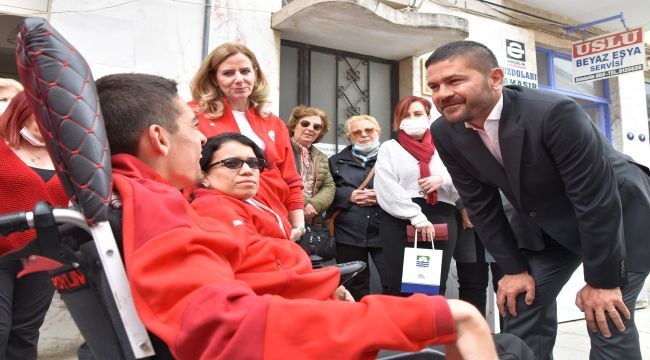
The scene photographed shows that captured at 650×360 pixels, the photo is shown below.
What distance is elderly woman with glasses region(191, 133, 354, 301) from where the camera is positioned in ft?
4.91

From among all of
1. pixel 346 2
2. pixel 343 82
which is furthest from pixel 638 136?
pixel 346 2

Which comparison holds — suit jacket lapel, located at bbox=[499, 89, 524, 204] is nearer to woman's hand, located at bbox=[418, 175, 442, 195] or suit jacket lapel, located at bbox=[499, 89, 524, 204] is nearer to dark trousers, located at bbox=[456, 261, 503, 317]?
woman's hand, located at bbox=[418, 175, 442, 195]

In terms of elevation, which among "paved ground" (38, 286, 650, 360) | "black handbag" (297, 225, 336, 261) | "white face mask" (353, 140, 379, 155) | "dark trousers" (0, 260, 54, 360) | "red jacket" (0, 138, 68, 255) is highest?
"white face mask" (353, 140, 379, 155)

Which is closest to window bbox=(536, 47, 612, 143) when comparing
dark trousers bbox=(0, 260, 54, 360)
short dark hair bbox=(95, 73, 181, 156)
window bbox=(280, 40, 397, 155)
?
window bbox=(280, 40, 397, 155)

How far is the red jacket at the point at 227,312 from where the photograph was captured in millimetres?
960

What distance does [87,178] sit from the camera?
1072mm

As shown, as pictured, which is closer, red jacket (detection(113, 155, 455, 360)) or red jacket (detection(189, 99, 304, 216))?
red jacket (detection(113, 155, 455, 360))

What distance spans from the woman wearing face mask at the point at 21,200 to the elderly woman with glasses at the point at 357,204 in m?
2.12

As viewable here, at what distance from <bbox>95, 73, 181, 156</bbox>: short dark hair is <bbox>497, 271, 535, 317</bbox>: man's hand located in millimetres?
1892

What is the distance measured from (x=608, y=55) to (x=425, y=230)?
6.04 meters

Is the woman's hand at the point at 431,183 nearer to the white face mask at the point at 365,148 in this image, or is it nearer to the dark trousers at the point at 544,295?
the white face mask at the point at 365,148

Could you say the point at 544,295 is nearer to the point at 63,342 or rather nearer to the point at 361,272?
the point at 361,272

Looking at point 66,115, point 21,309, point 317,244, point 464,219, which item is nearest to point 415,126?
point 464,219

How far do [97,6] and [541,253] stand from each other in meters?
4.28
